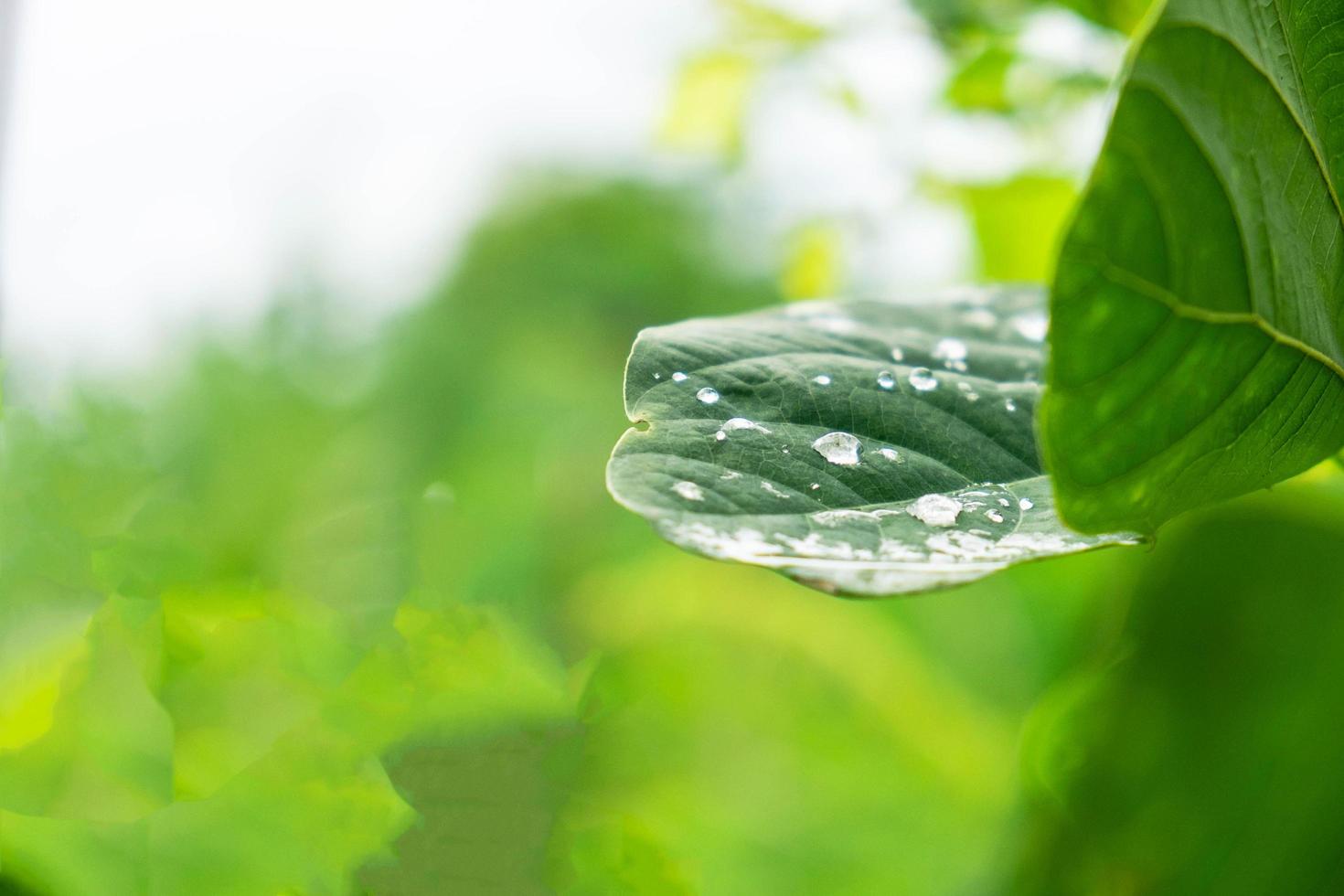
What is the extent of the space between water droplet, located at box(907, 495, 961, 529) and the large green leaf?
0.04 metres

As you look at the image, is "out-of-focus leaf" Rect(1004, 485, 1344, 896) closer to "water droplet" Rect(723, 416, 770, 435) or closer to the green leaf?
the green leaf

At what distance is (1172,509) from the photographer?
247mm

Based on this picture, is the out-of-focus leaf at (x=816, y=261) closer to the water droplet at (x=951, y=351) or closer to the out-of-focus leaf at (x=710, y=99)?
the out-of-focus leaf at (x=710, y=99)

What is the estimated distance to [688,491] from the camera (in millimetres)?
239

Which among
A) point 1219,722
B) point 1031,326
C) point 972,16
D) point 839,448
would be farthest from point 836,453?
point 972,16

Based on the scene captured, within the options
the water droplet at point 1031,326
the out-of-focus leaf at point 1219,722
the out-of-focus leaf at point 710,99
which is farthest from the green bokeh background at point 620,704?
the out-of-focus leaf at point 710,99

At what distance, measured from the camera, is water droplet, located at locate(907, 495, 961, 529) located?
0.86 ft

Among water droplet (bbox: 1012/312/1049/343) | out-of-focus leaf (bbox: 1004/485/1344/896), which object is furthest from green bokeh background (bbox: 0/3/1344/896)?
water droplet (bbox: 1012/312/1049/343)

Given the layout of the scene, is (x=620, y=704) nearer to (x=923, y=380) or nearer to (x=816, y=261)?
(x=923, y=380)

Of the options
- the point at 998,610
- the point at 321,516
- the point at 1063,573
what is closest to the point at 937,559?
the point at 1063,573

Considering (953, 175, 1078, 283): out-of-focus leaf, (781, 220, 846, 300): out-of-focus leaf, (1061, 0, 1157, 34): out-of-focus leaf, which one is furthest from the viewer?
(781, 220, 846, 300): out-of-focus leaf

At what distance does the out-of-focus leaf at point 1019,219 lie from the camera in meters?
0.71

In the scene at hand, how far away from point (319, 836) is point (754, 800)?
0.56 metres

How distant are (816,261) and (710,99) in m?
0.22
